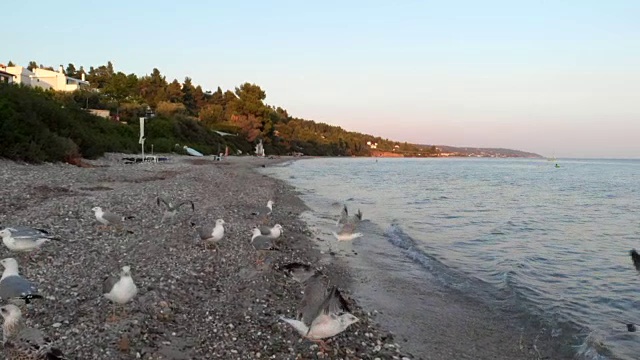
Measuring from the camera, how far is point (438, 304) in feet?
30.9

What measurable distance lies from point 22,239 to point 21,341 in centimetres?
334

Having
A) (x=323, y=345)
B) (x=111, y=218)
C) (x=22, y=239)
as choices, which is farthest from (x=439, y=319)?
(x=111, y=218)

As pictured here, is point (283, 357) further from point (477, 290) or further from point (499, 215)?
point (499, 215)

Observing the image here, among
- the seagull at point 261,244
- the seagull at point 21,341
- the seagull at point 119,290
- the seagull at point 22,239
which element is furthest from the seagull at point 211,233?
the seagull at point 21,341

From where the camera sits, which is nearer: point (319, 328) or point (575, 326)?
point (319, 328)

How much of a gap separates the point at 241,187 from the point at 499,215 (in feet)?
41.4

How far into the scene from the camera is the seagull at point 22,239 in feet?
26.3

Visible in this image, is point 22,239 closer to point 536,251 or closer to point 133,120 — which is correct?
A: point 536,251

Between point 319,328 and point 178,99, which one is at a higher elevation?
point 178,99

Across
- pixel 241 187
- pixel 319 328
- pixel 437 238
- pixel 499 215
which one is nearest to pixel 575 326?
pixel 319 328

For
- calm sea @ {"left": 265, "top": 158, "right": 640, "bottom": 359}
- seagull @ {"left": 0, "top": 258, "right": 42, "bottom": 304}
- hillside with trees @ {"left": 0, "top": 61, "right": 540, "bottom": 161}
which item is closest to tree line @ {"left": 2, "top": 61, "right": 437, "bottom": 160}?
hillside with trees @ {"left": 0, "top": 61, "right": 540, "bottom": 161}

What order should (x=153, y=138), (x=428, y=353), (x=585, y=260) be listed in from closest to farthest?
(x=428, y=353) → (x=585, y=260) → (x=153, y=138)

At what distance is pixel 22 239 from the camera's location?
8.12m

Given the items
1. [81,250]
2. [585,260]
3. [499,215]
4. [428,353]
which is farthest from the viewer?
[499,215]
